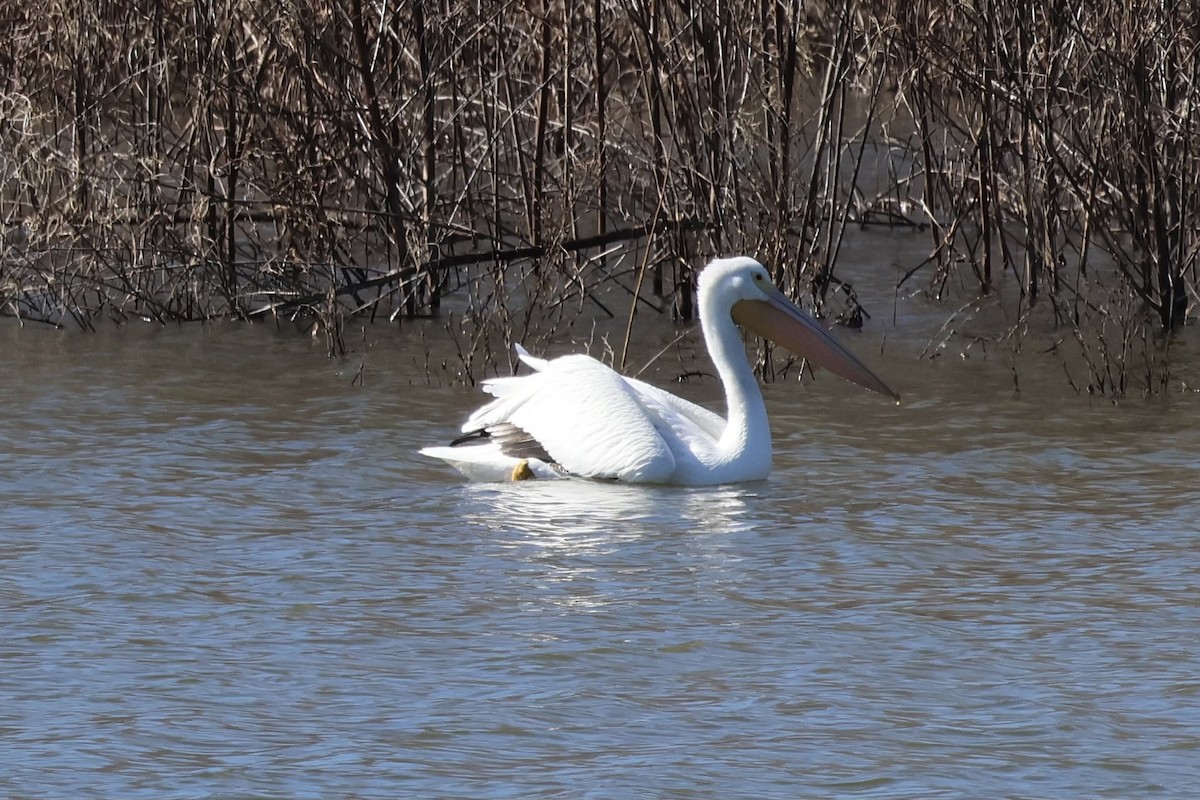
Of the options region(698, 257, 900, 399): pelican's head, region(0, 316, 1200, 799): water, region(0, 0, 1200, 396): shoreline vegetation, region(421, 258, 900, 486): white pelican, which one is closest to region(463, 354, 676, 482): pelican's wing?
region(421, 258, 900, 486): white pelican

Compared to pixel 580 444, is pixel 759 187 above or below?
above

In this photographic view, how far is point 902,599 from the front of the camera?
15.3 ft

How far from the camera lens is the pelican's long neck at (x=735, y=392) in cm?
596

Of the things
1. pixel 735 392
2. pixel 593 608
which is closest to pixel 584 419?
pixel 735 392

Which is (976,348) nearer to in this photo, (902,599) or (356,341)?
(356,341)

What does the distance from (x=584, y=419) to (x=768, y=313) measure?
2.65 feet

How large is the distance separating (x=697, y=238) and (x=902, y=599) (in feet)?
12.6

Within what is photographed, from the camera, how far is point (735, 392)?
20.1 ft

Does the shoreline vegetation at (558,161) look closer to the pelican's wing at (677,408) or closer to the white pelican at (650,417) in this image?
the white pelican at (650,417)

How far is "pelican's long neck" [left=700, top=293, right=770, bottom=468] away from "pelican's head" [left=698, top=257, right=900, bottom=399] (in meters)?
0.03

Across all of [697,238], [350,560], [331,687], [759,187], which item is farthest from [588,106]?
[331,687]

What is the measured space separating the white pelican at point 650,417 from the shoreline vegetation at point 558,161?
1.00 metres

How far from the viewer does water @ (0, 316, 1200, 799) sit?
3.56 meters

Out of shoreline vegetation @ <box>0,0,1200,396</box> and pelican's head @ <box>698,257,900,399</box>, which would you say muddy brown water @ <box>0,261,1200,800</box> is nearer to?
pelican's head @ <box>698,257,900,399</box>
